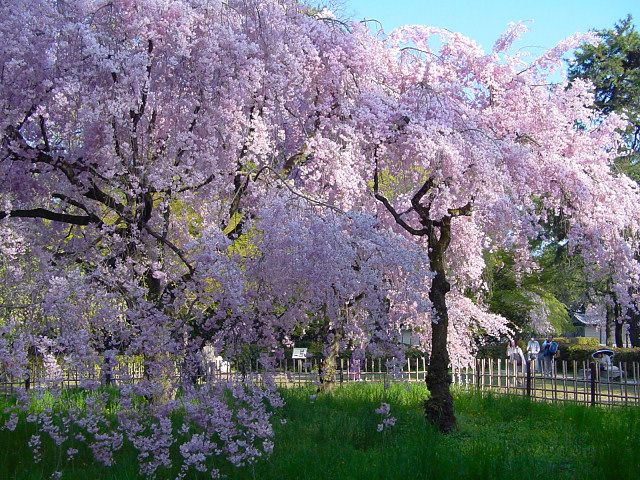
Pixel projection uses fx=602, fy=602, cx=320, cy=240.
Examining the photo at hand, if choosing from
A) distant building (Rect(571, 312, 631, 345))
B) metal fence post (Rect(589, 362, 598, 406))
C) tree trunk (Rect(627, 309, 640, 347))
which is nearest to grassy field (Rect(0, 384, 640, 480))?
metal fence post (Rect(589, 362, 598, 406))

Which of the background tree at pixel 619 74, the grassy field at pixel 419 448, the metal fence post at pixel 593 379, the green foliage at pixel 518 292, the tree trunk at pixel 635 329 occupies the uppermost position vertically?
the background tree at pixel 619 74

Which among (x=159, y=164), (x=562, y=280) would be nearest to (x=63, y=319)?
(x=159, y=164)

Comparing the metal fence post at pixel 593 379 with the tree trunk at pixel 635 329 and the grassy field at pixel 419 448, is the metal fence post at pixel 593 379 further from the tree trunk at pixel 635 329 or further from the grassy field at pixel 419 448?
the tree trunk at pixel 635 329

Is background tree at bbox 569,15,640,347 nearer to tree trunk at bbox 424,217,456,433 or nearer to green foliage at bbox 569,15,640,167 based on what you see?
green foliage at bbox 569,15,640,167

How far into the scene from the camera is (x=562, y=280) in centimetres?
2898

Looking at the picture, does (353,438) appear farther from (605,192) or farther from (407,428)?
(605,192)

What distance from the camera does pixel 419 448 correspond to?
767 cm

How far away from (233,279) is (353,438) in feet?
10.5

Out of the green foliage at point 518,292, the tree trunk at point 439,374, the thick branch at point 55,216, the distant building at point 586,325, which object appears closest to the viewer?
the tree trunk at point 439,374

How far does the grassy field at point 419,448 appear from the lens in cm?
691

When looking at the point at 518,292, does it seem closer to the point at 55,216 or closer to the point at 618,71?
the point at 618,71

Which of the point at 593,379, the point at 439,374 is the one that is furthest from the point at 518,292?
the point at 439,374

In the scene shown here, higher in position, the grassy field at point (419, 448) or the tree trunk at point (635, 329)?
the tree trunk at point (635, 329)

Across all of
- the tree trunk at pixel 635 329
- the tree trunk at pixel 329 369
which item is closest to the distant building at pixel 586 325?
the tree trunk at pixel 635 329
